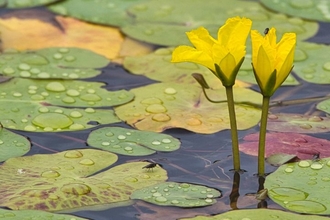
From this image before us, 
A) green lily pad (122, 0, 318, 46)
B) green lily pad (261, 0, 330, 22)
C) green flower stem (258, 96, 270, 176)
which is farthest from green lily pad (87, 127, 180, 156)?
green lily pad (261, 0, 330, 22)

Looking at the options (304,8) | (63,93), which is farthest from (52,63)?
(304,8)

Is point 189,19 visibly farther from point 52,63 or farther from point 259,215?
point 259,215

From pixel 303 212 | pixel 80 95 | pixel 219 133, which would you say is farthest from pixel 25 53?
pixel 303 212

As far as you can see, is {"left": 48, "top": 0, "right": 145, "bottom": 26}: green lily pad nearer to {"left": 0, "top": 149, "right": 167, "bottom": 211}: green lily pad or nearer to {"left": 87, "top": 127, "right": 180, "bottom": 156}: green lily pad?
{"left": 87, "top": 127, "right": 180, "bottom": 156}: green lily pad

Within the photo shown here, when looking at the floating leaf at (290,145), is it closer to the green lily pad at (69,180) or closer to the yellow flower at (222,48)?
the green lily pad at (69,180)

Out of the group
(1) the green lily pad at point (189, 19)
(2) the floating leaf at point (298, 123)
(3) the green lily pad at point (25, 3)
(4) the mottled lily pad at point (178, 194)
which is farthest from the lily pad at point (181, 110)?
(3) the green lily pad at point (25, 3)
